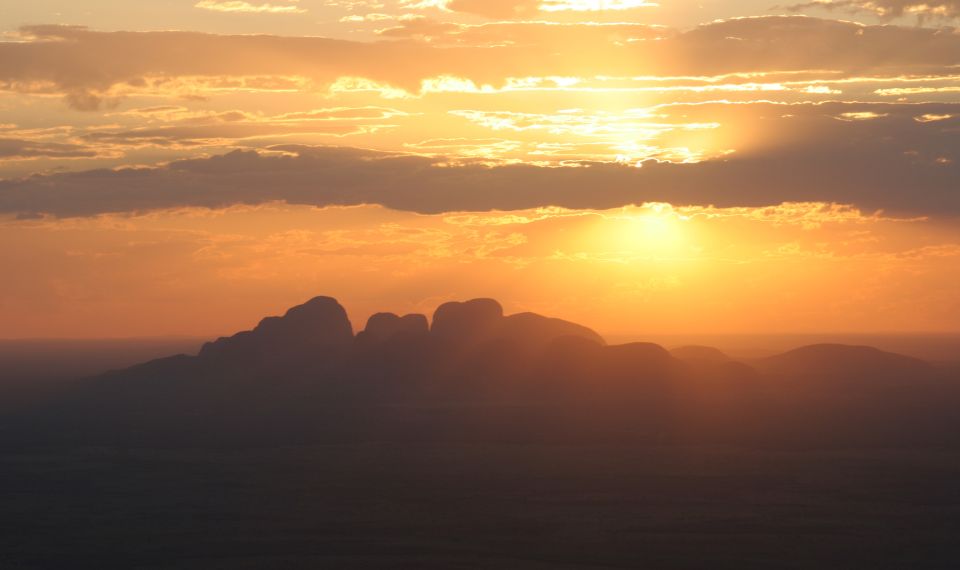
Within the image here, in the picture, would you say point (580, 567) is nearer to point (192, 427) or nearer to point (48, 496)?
point (48, 496)

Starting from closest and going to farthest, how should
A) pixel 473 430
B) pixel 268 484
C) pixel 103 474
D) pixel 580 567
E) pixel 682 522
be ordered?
pixel 580 567 → pixel 682 522 → pixel 268 484 → pixel 103 474 → pixel 473 430

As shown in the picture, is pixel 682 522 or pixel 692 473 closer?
pixel 682 522

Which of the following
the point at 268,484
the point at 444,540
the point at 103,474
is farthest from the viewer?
the point at 103,474

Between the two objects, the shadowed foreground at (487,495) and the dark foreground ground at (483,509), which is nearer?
the dark foreground ground at (483,509)

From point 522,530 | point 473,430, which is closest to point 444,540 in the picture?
point 522,530

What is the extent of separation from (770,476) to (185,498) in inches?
2443

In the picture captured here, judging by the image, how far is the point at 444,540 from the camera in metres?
101

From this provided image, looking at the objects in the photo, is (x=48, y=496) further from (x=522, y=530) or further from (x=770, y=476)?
(x=770, y=476)

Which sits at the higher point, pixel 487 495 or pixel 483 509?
pixel 483 509

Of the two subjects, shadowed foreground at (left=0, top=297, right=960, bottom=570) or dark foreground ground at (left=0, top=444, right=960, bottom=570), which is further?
shadowed foreground at (left=0, top=297, right=960, bottom=570)

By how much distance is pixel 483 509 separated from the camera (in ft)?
377

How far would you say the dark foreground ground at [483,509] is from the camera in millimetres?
96750

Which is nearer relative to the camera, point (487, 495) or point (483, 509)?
point (483, 509)

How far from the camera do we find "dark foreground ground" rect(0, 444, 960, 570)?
96.8 metres
